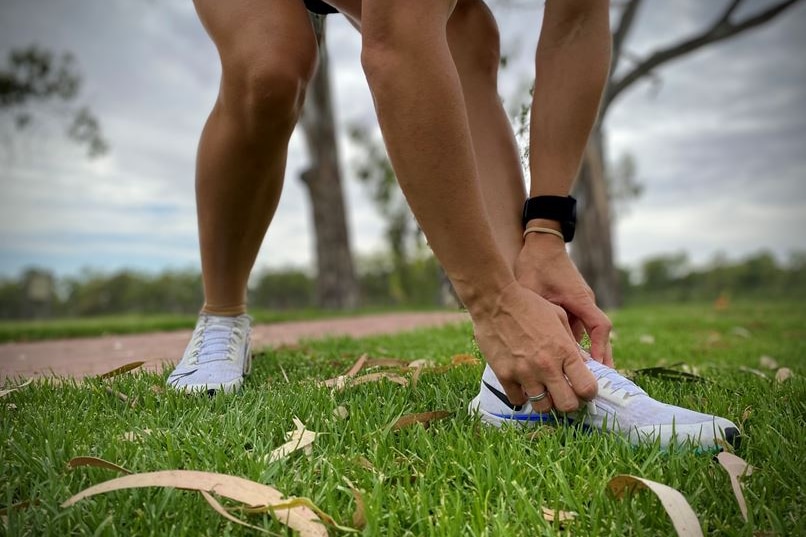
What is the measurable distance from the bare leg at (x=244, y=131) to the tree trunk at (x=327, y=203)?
8109mm

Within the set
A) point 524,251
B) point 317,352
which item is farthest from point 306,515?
point 317,352

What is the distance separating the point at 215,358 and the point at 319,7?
1.06 m

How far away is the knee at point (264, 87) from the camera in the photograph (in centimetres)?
148

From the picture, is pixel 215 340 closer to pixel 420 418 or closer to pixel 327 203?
pixel 420 418

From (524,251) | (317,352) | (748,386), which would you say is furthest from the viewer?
(317,352)

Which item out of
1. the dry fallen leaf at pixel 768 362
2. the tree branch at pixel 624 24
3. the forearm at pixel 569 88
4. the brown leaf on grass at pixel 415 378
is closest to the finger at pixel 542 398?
the brown leaf on grass at pixel 415 378

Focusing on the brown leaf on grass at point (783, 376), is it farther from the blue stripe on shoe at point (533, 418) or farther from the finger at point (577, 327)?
the blue stripe on shoe at point (533, 418)

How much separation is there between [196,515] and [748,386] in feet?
5.23

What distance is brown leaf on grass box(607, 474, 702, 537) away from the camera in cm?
84

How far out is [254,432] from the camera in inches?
46.7

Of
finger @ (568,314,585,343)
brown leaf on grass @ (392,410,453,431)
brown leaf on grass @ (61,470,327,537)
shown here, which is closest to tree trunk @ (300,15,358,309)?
finger @ (568,314,585,343)

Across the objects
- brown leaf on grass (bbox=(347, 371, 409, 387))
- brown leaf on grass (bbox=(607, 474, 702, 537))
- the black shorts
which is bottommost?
brown leaf on grass (bbox=(607, 474, 702, 537))

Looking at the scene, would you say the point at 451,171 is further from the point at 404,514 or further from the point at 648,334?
the point at 648,334

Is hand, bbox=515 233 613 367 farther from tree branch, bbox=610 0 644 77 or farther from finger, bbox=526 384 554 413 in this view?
tree branch, bbox=610 0 644 77
